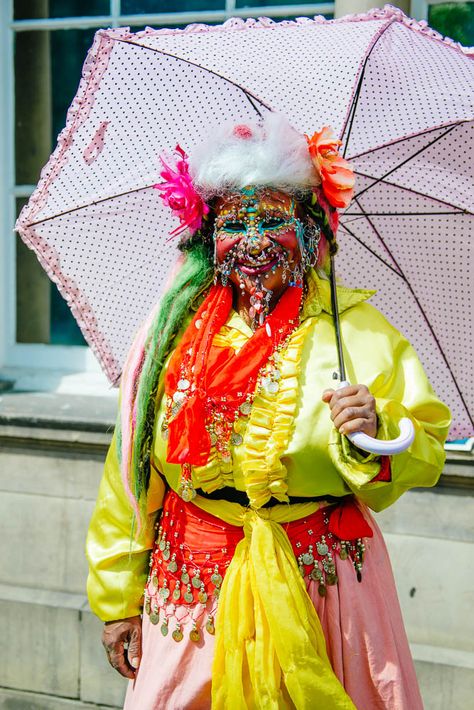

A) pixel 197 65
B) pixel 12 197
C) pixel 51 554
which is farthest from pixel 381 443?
pixel 12 197

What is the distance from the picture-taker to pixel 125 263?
2410mm

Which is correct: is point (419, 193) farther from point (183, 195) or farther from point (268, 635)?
point (268, 635)

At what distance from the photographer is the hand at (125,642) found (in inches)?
87.4

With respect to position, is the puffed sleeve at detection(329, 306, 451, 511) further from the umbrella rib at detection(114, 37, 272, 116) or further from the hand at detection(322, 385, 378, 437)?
the umbrella rib at detection(114, 37, 272, 116)

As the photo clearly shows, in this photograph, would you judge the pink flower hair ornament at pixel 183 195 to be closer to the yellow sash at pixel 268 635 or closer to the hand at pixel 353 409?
the hand at pixel 353 409

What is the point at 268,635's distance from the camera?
195 centimetres

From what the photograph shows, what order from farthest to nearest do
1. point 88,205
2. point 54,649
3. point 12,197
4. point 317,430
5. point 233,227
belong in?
point 12,197 < point 54,649 < point 88,205 < point 233,227 < point 317,430

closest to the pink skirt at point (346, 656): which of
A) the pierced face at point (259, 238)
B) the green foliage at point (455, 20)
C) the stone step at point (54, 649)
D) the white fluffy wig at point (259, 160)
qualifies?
the pierced face at point (259, 238)

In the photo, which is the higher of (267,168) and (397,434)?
(267,168)

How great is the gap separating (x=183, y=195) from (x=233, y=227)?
0.17 m

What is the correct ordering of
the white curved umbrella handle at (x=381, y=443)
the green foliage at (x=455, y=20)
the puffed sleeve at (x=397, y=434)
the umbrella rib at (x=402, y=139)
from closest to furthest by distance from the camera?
1. the white curved umbrella handle at (x=381, y=443)
2. the puffed sleeve at (x=397, y=434)
3. the umbrella rib at (x=402, y=139)
4. the green foliage at (x=455, y=20)

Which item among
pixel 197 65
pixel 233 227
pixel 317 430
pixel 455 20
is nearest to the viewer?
pixel 317 430

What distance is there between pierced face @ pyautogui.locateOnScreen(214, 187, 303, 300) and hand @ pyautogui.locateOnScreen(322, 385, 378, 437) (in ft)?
1.16

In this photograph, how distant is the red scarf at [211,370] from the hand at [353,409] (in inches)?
9.7
